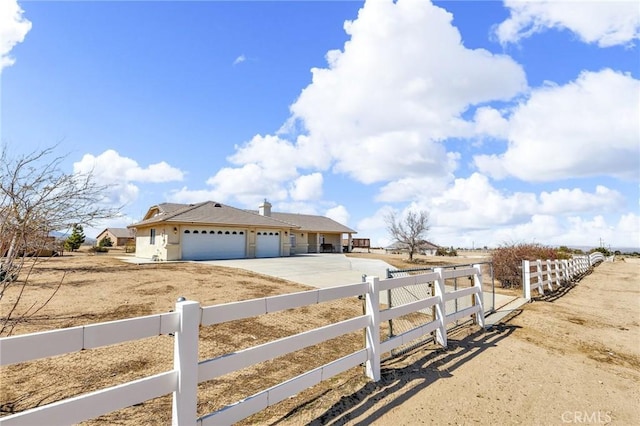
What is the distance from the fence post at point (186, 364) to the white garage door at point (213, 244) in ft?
74.8

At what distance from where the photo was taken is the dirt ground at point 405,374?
369 cm

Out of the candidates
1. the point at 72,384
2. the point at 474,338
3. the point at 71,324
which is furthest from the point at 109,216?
the point at 474,338

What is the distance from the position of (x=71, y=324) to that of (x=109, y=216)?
126 inches

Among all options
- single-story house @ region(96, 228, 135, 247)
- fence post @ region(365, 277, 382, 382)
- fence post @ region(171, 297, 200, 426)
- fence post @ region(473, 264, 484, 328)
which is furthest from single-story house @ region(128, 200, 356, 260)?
single-story house @ region(96, 228, 135, 247)

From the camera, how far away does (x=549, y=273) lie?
12930 mm

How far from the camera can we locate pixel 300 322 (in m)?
7.44

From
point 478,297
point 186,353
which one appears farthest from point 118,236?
point 186,353

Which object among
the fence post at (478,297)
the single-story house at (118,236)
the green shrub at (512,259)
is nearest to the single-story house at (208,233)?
the green shrub at (512,259)

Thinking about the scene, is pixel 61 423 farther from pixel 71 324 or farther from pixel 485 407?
pixel 71 324

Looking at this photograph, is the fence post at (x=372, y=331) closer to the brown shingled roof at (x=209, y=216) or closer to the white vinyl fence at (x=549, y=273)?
the white vinyl fence at (x=549, y=273)

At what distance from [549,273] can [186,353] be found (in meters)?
14.2

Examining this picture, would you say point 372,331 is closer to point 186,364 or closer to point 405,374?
point 405,374

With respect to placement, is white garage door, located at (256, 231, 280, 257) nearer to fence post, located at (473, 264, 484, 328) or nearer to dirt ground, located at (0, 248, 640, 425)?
dirt ground, located at (0, 248, 640, 425)

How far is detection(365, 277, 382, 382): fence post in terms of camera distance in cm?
442
